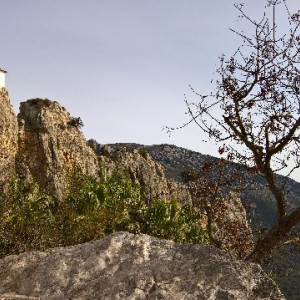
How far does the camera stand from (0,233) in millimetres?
26297

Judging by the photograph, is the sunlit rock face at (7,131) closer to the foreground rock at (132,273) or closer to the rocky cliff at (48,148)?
the rocky cliff at (48,148)

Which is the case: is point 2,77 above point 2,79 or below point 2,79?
above

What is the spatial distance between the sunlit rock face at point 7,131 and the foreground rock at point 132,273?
189 ft

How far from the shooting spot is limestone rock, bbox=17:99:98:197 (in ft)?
222

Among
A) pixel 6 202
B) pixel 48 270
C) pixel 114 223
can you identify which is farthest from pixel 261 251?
pixel 114 223

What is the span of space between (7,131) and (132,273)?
204ft

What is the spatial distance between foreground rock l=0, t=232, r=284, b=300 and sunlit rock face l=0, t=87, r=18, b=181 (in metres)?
57.5

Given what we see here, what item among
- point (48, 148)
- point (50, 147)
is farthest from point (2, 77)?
point (50, 147)

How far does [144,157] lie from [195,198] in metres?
89.4

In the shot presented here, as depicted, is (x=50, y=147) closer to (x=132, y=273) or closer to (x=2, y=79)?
(x=2, y=79)

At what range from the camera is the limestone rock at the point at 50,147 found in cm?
6775

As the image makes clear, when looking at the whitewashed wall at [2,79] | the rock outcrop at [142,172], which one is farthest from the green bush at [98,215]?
the rock outcrop at [142,172]

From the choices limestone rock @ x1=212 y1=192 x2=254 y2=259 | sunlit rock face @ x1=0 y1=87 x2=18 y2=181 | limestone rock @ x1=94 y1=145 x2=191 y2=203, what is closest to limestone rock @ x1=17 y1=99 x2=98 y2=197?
sunlit rock face @ x1=0 y1=87 x2=18 y2=181

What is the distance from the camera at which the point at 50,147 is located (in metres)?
71.8
